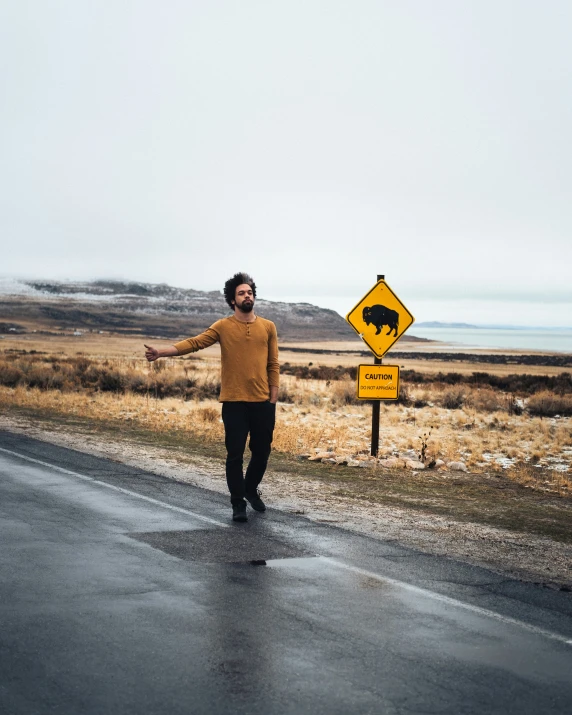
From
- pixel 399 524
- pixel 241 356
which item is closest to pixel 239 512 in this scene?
pixel 241 356

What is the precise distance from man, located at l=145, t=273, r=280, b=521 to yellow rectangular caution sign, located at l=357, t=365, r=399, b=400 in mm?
6576

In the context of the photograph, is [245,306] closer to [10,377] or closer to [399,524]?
[399,524]

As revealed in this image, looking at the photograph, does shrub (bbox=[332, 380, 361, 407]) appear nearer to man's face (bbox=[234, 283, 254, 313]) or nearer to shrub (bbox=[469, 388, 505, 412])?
shrub (bbox=[469, 388, 505, 412])

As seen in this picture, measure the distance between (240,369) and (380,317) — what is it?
6.64m

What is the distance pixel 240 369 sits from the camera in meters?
9.38

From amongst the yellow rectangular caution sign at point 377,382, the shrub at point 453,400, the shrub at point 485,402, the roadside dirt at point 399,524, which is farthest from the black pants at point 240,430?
the shrub at point 453,400

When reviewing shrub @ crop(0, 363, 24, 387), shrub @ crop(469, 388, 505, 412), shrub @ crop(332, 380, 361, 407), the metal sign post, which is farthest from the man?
shrub @ crop(0, 363, 24, 387)

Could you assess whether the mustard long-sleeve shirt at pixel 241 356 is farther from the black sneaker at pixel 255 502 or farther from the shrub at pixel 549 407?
the shrub at pixel 549 407

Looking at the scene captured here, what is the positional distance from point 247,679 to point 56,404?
73.3 ft

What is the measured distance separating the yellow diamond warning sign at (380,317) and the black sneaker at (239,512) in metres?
6.76

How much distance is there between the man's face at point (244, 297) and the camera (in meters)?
9.31

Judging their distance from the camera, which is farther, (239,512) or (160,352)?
(160,352)


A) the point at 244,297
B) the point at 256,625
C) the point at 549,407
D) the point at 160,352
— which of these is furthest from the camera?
the point at 549,407

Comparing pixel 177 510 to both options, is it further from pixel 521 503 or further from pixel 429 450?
pixel 429 450
